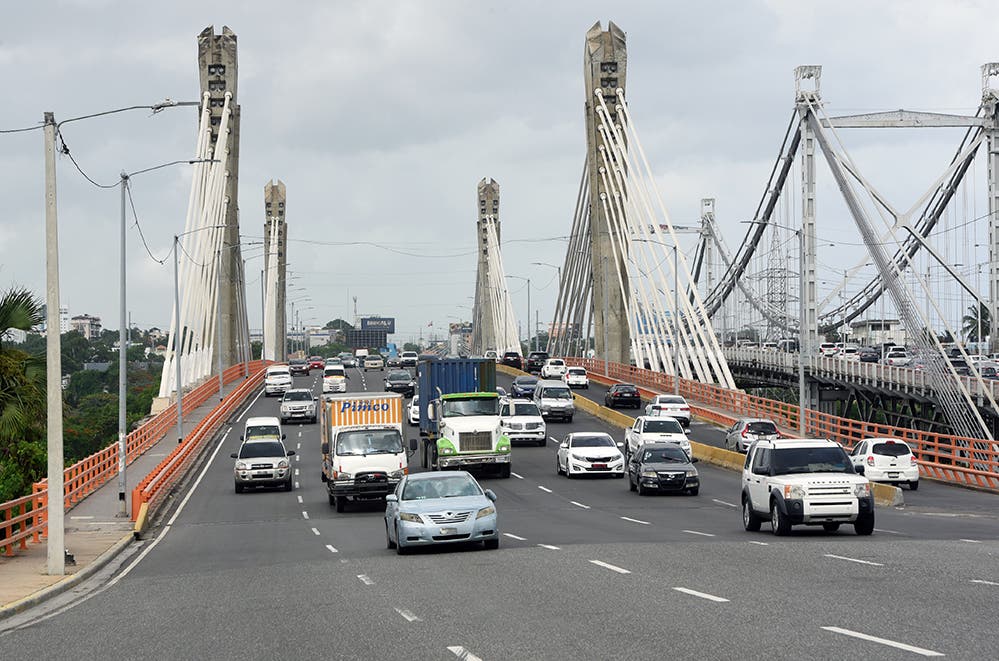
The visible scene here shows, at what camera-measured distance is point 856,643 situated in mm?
11711

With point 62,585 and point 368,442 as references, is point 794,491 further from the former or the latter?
point 368,442

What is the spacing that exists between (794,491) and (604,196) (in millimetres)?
70917

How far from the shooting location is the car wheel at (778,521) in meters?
24.1

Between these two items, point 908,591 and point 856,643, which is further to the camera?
point 908,591

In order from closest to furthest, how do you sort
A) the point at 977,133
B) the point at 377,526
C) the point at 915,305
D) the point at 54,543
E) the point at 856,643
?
the point at 856,643 < the point at 54,543 < the point at 377,526 < the point at 915,305 < the point at 977,133

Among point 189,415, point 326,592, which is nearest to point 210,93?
point 189,415

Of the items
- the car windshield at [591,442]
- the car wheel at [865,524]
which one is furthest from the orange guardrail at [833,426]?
the car wheel at [865,524]

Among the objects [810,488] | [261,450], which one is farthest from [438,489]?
[261,450]

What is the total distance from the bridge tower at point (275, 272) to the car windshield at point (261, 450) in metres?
94.0

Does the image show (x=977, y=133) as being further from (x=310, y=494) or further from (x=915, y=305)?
(x=310, y=494)

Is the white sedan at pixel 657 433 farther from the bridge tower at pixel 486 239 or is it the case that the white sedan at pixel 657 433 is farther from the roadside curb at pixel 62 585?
the bridge tower at pixel 486 239

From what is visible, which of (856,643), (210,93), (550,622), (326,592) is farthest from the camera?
(210,93)

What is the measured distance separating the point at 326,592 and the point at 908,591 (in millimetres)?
7212

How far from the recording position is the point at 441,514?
22.5m
